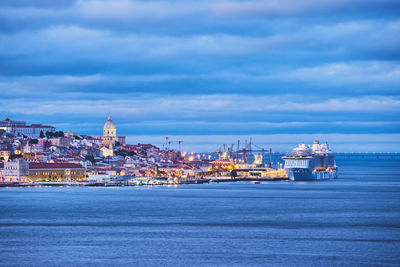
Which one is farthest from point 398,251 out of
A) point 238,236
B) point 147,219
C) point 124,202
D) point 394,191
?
point 394,191

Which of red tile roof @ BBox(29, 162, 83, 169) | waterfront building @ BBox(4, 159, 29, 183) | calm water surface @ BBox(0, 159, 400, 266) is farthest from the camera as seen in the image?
red tile roof @ BBox(29, 162, 83, 169)

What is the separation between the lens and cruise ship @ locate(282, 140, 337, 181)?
80625 millimetres

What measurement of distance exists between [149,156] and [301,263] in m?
93.7

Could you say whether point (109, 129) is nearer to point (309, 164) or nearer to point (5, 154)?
point (5, 154)

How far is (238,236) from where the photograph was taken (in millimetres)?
28156

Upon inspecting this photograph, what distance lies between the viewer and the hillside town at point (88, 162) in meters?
73.8

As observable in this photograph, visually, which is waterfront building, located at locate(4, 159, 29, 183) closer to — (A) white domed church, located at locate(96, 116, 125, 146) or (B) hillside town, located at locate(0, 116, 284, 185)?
(B) hillside town, located at locate(0, 116, 284, 185)

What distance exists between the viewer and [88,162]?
87562 mm

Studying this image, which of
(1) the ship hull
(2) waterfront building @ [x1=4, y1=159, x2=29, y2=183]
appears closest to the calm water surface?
(2) waterfront building @ [x1=4, y1=159, x2=29, y2=183]

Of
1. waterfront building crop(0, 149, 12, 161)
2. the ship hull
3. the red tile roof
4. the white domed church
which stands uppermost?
the white domed church

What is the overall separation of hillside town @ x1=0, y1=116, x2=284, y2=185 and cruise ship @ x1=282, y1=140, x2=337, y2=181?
5000mm

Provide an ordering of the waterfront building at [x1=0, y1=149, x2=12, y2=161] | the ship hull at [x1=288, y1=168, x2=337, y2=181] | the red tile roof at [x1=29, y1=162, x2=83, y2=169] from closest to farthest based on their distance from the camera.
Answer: the red tile roof at [x1=29, y1=162, x2=83, y2=169] → the ship hull at [x1=288, y1=168, x2=337, y2=181] → the waterfront building at [x1=0, y1=149, x2=12, y2=161]

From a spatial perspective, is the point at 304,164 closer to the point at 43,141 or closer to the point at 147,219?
the point at 43,141

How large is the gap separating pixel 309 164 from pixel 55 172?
26618 millimetres
